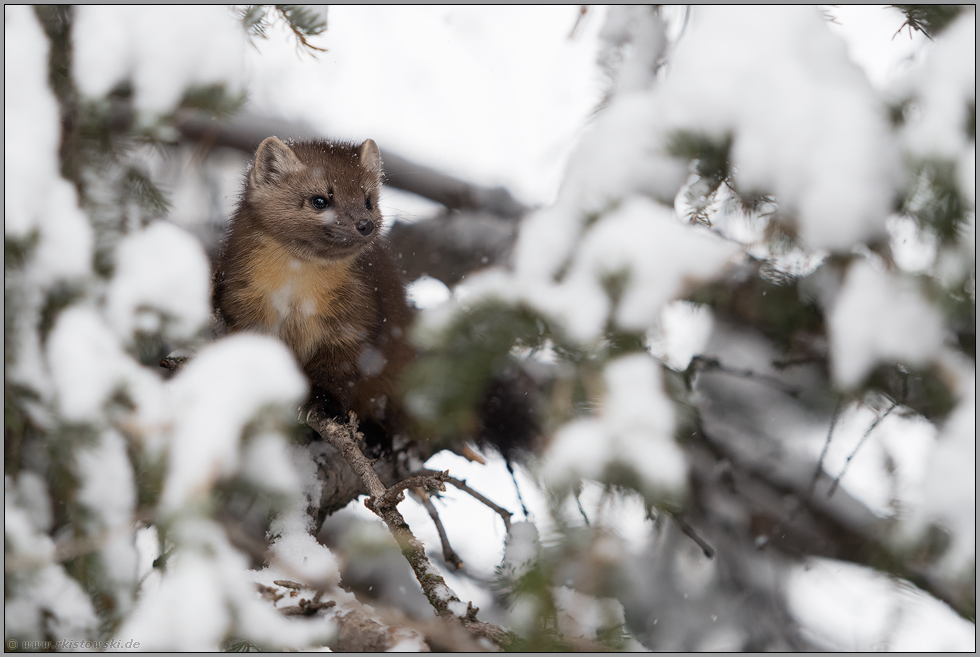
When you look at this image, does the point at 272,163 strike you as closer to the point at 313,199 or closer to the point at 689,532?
the point at 313,199

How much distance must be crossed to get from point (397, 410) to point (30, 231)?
1.29 m

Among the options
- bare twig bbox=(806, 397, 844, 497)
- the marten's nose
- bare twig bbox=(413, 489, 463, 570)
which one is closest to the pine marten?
the marten's nose

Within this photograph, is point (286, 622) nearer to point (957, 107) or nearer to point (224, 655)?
point (224, 655)

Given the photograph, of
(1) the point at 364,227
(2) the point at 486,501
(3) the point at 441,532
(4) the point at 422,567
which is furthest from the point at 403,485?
(1) the point at 364,227

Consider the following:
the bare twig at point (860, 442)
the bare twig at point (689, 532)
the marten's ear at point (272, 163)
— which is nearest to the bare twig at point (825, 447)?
the bare twig at point (860, 442)

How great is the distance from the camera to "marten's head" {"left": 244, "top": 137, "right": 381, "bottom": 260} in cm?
209

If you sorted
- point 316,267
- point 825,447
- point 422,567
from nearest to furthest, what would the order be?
point 422,567 < point 825,447 < point 316,267

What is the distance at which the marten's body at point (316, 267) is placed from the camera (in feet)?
7.02

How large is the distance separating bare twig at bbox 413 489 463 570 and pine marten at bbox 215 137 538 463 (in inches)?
13.8

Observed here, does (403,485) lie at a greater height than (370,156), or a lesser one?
lesser

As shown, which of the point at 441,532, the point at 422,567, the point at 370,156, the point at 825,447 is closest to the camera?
the point at 422,567

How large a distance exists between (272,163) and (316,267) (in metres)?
0.40

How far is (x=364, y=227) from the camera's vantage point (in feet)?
6.73

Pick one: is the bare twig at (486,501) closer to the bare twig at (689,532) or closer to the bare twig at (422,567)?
the bare twig at (422,567)
